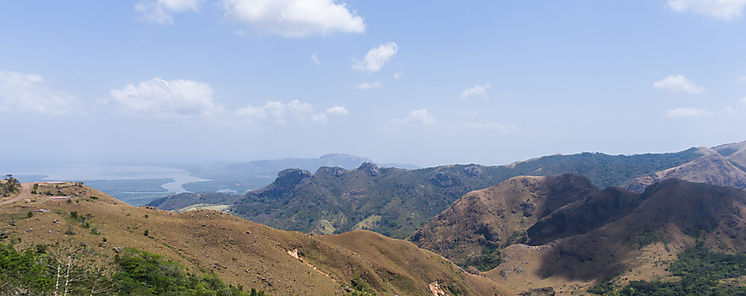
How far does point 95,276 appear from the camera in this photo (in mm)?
30078

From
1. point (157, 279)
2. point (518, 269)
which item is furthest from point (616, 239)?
point (157, 279)

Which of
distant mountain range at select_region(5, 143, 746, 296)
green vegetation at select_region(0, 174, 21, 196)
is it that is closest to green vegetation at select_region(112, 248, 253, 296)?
distant mountain range at select_region(5, 143, 746, 296)

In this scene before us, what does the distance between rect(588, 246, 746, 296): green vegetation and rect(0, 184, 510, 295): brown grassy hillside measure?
8236cm

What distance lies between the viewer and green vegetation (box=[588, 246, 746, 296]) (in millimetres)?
103688

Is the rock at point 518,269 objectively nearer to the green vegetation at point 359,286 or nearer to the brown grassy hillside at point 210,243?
the brown grassy hillside at point 210,243

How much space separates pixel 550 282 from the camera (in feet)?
442

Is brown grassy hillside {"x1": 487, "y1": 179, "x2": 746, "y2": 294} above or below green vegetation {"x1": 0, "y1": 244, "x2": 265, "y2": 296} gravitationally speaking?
below

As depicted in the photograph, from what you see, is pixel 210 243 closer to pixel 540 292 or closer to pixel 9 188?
pixel 9 188

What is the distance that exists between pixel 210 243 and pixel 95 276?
2162 centimetres

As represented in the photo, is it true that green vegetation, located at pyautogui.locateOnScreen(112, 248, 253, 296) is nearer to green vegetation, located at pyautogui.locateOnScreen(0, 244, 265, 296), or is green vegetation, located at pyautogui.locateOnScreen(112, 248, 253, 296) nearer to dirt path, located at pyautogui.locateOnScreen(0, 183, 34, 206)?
green vegetation, located at pyautogui.locateOnScreen(0, 244, 265, 296)

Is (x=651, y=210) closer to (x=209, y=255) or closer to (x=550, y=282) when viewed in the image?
(x=550, y=282)

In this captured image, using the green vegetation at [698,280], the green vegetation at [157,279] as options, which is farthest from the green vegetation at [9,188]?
the green vegetation at [698,280]

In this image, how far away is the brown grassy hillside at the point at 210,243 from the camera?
39.9 metres

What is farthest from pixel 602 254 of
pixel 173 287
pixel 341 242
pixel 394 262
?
pixel 173 287
